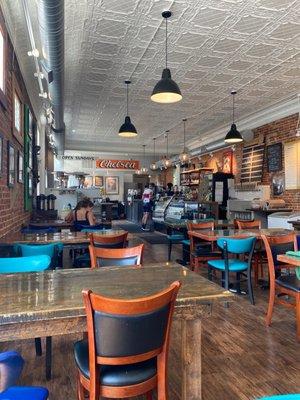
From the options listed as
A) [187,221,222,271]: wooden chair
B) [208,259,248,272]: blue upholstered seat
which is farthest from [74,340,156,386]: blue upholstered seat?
[187,221,222,271]: wooden chair

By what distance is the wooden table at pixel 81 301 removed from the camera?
1470 mm

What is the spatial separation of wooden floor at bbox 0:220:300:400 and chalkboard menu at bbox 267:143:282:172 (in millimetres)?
5403

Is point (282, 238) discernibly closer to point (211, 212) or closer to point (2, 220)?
point (2, 220)

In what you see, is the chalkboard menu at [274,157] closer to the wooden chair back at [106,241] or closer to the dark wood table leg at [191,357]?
the wooden chair back at [106,241]

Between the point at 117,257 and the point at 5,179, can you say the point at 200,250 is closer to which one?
the point at 117,257

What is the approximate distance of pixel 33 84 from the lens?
671cm

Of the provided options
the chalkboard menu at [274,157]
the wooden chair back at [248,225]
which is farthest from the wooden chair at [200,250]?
the chalkboard menu at [274,157]

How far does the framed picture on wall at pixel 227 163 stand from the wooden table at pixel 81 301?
9.19 metres

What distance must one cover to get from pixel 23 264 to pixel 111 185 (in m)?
17.6

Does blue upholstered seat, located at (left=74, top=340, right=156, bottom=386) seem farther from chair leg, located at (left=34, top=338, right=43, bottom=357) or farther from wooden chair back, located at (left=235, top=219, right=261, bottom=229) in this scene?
wooden chair back, located at (left=235, top=219, right=261, bottom=229)

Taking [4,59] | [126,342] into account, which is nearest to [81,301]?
[126,342]

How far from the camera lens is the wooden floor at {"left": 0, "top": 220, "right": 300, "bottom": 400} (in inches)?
91.9

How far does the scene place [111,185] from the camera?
784 inches

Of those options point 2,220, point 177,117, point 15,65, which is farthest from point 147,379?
point 177,117
